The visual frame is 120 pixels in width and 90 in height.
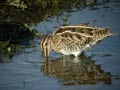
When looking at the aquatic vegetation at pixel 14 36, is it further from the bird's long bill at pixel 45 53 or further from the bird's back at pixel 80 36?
the bird's back at pixel 80 36

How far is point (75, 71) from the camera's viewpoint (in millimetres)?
9734

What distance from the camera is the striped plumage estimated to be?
10.4 meters

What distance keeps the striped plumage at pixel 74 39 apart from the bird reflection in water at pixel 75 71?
0.20 metres

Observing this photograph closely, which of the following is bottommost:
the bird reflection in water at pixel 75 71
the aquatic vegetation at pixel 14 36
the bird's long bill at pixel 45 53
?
the bird reflection in water at pixel 75 71

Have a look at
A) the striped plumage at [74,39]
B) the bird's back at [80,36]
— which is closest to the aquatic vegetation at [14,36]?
the striped plumage at [74,39]

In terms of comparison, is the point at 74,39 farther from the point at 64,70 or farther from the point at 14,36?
the point at 14,36

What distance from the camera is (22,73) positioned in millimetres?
9641

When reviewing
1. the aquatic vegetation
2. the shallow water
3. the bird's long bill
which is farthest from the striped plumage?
the aquatic vegetation

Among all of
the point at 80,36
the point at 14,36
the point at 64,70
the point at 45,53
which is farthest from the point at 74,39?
the point at 14,36

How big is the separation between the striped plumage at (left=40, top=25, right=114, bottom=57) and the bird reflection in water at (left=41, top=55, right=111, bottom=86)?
0.20m

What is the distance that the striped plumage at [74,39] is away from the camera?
10.4 m

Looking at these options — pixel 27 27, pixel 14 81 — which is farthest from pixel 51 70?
pixel 27 27

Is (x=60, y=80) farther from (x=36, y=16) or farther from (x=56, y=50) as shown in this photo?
(x=36, y=16)

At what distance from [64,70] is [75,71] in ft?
0.76
